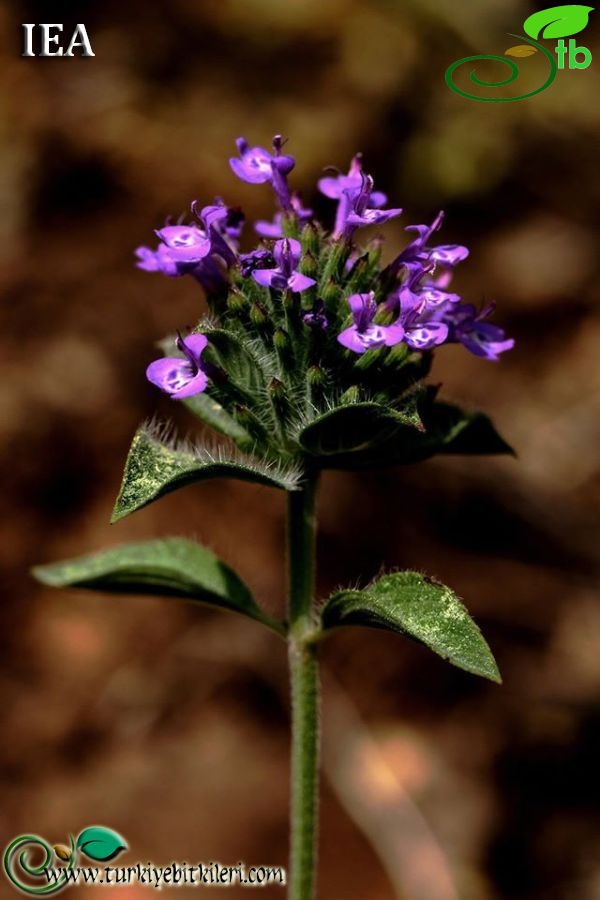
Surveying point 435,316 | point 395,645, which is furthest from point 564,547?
point 435,316

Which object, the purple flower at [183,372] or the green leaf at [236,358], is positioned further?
the green leaf at [236,358]

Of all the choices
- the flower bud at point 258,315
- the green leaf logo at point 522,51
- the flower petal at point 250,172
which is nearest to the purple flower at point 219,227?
the flower petal at point 250,172

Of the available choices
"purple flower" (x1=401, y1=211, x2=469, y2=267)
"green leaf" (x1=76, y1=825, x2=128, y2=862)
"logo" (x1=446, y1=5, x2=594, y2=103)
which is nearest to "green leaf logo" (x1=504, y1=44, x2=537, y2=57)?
"logo" (x1=446, y1=5, x2=594, y2=103)

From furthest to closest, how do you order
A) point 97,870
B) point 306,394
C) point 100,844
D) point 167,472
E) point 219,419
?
1. point 100,844
2. point 97,870
3. point 219,419
4. point 306,394
5. point 167,472

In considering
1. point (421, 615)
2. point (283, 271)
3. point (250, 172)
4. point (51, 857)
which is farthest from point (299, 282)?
point (51, 857)

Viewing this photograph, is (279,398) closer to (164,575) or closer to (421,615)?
(421,615)

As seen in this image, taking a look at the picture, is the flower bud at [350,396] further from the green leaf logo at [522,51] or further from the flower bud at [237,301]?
the green leaf logo at [522,51]
